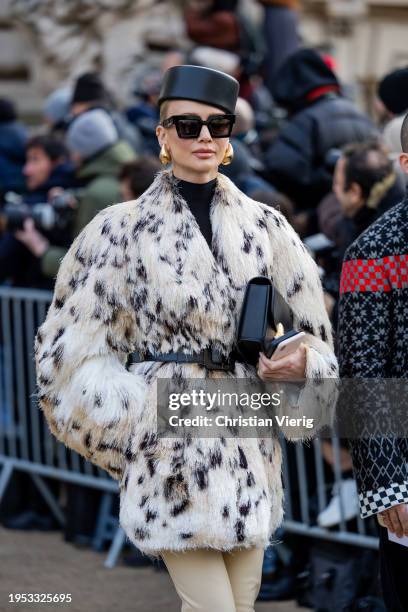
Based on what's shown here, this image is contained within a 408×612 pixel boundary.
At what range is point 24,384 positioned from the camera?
7.14 metres

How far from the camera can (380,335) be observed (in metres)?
3.67

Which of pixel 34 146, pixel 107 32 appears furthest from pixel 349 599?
pixel 107 32

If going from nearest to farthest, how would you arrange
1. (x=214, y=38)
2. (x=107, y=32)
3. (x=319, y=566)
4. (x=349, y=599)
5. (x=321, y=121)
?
(x=349, y=599), (x=319, y=566), (x=321, y=121), (x=214, y=38), (x=107, y=32)

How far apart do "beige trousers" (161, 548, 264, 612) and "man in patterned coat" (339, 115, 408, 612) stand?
37 centimetres

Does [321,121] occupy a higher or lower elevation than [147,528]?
higher

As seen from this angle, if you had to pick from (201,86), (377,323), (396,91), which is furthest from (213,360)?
(396,91)

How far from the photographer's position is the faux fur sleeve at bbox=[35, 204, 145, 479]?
3.64 meters

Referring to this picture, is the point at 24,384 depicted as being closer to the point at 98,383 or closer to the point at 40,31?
the point at 98,383

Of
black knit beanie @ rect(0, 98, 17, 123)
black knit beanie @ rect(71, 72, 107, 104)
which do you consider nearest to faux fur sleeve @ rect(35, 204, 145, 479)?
black knit beanie @ rect(71, 72, 107, 104)

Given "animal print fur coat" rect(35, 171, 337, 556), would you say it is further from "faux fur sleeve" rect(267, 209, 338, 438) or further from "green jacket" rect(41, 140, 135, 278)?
"green jacket" rect(41, 140, 135, 278)

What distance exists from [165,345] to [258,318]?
0.29 m

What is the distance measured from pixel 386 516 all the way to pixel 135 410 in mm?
761

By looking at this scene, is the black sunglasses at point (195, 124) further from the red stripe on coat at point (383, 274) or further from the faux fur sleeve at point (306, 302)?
the red stripe on coat at point (383, 274)

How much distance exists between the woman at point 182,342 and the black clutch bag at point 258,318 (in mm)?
52
